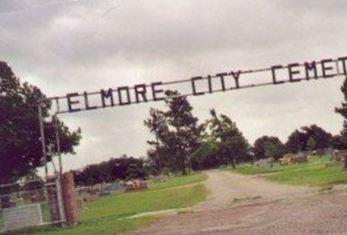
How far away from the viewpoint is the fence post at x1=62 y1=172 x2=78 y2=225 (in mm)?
25438

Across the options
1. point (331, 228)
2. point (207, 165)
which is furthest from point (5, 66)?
point (207, 165)

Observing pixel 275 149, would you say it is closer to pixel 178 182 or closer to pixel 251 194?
pixel 178 182

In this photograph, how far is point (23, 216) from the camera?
85.9ft

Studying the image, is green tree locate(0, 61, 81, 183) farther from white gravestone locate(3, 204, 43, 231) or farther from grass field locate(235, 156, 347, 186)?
white gravestone locate(3, 204, 43, 231)

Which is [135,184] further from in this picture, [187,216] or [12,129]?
[187,216]

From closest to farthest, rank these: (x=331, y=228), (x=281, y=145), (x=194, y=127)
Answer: (x=331, y=228)
(x=194, y=127)
(x=281, y=145)

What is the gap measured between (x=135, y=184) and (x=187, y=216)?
179 feet

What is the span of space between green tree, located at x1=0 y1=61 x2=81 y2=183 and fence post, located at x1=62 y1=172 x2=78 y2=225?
26567 mm

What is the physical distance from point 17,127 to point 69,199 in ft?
94.4

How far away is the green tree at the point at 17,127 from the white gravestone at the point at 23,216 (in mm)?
25623

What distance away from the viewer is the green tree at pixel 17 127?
172ft

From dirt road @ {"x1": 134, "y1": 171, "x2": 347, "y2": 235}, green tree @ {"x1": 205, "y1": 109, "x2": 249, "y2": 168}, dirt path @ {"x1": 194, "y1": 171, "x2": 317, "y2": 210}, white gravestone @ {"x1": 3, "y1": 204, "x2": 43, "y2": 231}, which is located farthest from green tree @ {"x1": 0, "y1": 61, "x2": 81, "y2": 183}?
green tree @ {"x1": 205, "y1": 109, "x2": 249, "y2": 168}

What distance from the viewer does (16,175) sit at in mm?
57688

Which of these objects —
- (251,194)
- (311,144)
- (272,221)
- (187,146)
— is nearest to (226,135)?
(187,146)
